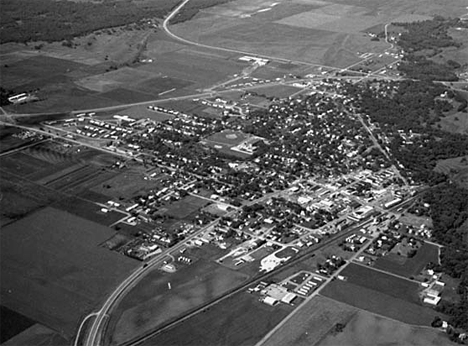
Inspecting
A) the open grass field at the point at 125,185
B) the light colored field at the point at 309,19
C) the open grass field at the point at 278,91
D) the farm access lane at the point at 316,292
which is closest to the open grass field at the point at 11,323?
the farm access lane at the point at 316,292

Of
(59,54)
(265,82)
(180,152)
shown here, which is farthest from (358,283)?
(59,54)

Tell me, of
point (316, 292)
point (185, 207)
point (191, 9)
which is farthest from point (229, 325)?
point (191, 9)

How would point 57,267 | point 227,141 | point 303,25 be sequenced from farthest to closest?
point 303,25 < point 227,141 < point 57,267

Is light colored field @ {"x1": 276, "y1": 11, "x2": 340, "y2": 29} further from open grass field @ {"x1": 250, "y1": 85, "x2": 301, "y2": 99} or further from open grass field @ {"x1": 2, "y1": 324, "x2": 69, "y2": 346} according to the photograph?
open grass field @ {"x1": 2, "y1": 324, "x2": 69, "y2": 346}

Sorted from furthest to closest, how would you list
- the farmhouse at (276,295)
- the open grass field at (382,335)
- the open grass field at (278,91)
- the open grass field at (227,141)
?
the open grass field at (278,91)
the open grass field at (227,141)
the farmhouse at (276,295)
the open grass field at (382,335)

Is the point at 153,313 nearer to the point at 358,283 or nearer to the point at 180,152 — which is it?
the point at 358,283

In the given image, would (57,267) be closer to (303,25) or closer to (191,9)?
(303,25)

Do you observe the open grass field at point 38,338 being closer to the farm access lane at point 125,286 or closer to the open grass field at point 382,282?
the farm access lane at point 125,286
